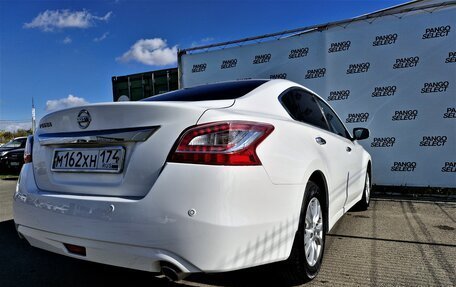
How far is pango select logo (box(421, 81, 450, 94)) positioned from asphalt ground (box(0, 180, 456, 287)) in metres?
2.91

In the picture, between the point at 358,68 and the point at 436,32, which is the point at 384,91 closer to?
the point at 358,68

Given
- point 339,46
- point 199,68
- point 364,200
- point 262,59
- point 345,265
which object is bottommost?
point 364,200

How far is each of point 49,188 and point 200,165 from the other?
1069 millimetres

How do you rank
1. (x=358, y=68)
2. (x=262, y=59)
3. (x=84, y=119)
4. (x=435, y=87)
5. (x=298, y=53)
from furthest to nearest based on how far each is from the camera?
(x=262, y=59), (x=298, y=53), (x=358, y=68), (x=435, y=87), (x=84, y=119)

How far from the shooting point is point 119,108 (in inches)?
81.0

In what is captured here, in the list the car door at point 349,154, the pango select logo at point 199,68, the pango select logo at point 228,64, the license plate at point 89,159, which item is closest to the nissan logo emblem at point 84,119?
the license plate at point 89,159

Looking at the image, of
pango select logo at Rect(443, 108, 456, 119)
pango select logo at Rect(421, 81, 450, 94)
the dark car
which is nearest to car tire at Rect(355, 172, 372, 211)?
pango select logo at Rect(443, 108, 456, 119)

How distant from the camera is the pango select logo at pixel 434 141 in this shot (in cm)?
630

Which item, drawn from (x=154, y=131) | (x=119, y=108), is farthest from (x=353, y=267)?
(x=119, y=108)

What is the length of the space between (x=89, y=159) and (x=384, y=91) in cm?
607

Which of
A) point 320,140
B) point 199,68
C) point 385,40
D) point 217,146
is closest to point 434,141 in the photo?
point 385,40

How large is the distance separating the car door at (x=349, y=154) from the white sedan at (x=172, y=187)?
131 cm

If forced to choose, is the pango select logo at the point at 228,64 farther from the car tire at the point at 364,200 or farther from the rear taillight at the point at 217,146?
the rear taillight at the point at 217,146

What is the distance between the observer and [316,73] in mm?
7418
